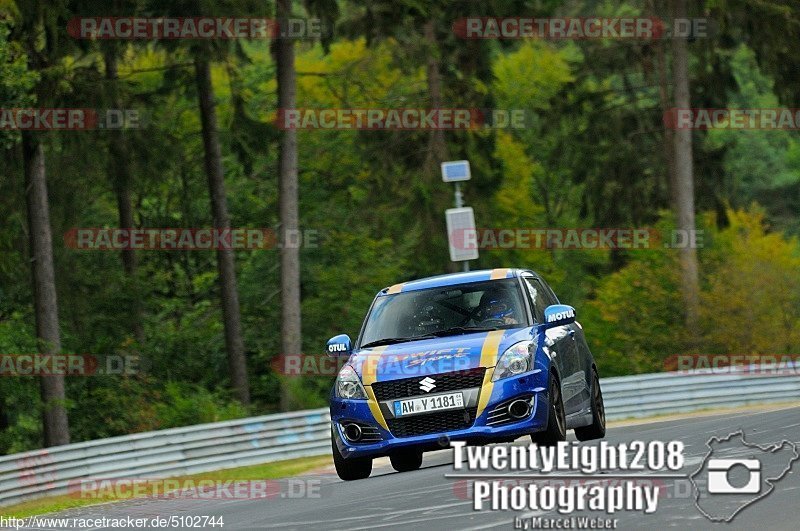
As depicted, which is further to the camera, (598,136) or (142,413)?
(598,136)

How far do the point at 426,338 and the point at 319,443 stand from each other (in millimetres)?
13150

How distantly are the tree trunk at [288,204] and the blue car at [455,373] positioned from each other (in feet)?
68.3

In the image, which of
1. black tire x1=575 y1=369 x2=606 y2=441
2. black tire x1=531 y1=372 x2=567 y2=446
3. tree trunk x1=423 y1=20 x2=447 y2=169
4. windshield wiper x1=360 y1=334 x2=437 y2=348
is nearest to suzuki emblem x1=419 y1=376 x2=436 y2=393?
windshield wiper x1=360 y1=334 x2=437 y2=348

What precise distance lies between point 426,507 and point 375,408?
1743mm

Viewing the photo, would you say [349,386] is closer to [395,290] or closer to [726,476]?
[395,290]

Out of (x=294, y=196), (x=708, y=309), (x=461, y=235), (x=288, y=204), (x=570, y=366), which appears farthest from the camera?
(x=708, y=309)

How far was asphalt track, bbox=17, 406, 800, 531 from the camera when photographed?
10.6 metres

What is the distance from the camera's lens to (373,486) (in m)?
14.7

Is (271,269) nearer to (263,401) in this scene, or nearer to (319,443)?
(263,401)

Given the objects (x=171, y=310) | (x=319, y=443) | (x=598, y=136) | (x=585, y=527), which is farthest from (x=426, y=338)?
(x=171, y=310)

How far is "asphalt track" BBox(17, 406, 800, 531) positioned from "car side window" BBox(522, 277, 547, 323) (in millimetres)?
1777

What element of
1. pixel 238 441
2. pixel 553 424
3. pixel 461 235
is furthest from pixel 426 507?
pixel 238 441

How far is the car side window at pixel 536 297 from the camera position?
1477 centimetres

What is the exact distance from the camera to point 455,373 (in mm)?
13508
